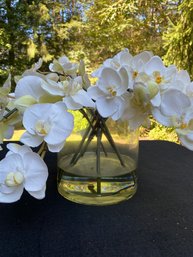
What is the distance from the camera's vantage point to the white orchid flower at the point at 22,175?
359mm

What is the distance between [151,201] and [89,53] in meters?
4.82

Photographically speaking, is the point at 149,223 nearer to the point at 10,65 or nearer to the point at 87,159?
the point at 87,159

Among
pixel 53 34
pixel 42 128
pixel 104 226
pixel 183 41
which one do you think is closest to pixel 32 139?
pixel 42 128

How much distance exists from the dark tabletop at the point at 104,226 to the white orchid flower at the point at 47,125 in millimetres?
174

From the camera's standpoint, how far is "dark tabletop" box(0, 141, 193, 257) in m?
0.44

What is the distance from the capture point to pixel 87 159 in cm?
63

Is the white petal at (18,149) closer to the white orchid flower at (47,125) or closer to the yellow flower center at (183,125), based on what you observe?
the white orchid flower at (47,125)

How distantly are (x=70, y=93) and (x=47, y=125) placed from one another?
0.07 m

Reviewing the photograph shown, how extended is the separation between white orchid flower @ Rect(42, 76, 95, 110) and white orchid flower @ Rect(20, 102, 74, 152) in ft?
0.10

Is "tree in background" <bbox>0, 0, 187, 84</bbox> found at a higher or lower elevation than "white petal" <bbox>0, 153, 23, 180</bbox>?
lower

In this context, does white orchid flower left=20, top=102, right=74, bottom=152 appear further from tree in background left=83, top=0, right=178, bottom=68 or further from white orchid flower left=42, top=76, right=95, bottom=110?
tree in background left=83, top=0, right=178, bottom=68

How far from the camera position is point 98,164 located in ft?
2.01

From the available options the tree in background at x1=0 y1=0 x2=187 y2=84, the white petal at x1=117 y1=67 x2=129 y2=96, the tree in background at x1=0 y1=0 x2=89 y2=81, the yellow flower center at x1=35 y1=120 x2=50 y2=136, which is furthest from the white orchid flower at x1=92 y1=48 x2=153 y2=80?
the tree in background at x1=0 y1=0 x2=89 y2=81

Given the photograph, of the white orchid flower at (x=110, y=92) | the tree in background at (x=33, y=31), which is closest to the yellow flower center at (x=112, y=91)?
the white orchid flower at (x=110, y=92)
